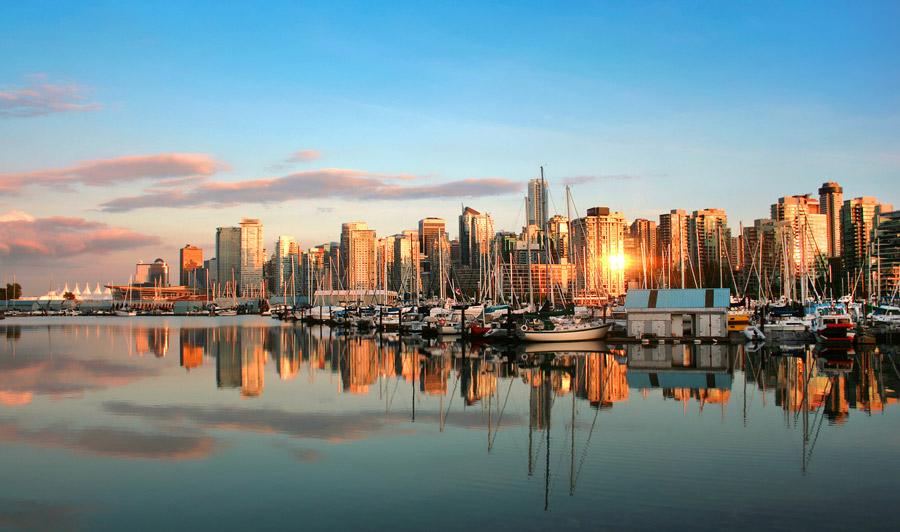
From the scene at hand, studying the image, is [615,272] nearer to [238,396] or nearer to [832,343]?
[832,343]

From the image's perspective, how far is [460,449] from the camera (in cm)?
2134

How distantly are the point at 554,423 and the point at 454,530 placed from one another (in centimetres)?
1172

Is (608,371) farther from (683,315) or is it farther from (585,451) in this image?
(683,315)

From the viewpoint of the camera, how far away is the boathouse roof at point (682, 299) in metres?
57.8

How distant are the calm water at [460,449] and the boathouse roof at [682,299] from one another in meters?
16.1

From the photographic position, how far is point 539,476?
59.9 feet

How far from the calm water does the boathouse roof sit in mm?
16146

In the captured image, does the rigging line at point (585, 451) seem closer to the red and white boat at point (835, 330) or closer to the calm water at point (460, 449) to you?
the calm water at point (460, 449)

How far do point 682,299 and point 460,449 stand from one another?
41.4 metres

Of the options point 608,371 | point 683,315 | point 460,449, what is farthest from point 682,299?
point 460,449

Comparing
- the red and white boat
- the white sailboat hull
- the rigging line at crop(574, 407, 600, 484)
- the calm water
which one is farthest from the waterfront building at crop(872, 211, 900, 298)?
the rigging line at crop(574, 407, 600, 484)

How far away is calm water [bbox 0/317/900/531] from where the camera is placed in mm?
15273

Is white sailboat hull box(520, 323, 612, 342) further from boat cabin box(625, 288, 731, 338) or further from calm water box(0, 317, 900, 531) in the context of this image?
calm water box(0, 317, 900, 531)

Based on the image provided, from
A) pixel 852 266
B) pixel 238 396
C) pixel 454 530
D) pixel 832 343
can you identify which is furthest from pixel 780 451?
pixel 852 266
